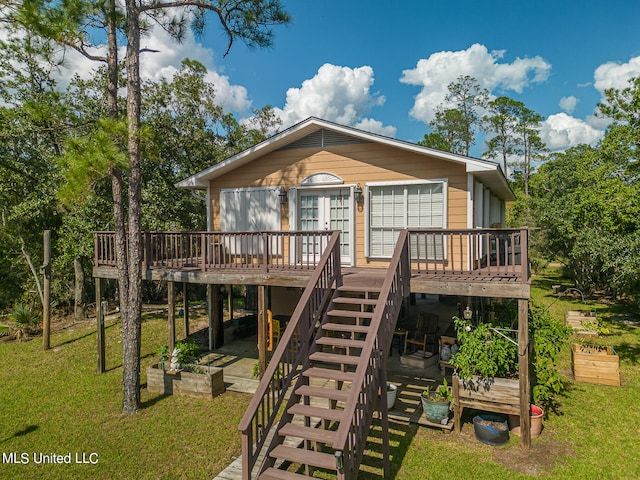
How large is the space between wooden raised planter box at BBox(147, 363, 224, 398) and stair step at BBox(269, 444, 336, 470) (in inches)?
156

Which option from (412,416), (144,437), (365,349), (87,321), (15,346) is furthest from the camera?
(87,321)

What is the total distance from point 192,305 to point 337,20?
15.0 m

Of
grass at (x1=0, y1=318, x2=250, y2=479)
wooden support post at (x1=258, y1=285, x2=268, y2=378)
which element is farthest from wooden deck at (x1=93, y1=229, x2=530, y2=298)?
grass at (x1=0, y1=318, x2=250, y2=479)

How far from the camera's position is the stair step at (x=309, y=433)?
15.7 feet

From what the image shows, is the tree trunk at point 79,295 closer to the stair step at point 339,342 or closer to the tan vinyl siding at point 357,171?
the tan vinyl siding at point 357,171

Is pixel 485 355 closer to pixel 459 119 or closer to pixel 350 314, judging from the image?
pixel 350 314

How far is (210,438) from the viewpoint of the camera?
673 centimetres

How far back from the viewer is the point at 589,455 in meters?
6.01

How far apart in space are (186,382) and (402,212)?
6.14 m

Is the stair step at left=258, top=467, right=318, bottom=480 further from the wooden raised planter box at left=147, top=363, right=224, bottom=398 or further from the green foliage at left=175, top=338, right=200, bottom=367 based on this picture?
the green foliage at left=175, top=338, right=200, bottom=367

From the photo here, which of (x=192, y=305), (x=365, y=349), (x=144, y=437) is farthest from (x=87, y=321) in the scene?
(x=365, y=349)

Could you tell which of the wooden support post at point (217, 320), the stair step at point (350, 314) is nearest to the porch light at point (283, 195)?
the wooden support post at point (217, 320)

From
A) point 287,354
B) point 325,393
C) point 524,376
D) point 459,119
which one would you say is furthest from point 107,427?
point 459,119

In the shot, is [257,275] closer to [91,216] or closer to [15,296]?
[91,216]
